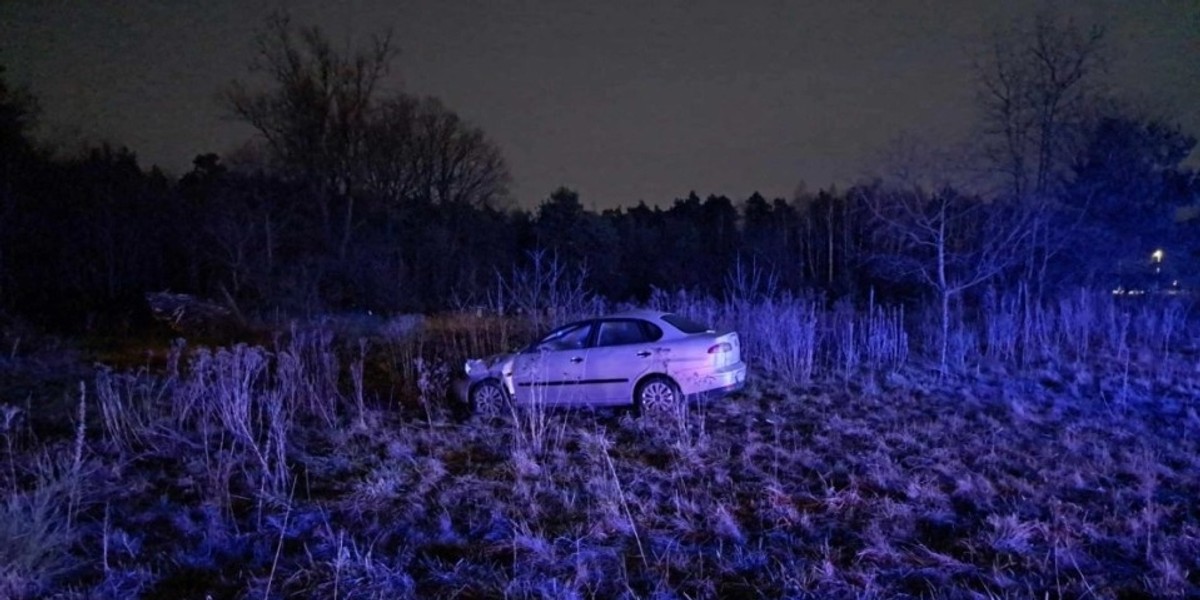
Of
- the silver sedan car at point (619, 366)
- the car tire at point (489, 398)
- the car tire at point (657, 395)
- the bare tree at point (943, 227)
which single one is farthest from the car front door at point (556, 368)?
the bare tree at point (943, 227)

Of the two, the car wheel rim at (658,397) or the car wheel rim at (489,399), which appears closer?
the car wheel rim at (658,397)

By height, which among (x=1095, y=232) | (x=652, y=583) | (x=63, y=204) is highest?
(x=63, y=204)

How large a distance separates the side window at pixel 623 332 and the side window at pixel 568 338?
0.20 m

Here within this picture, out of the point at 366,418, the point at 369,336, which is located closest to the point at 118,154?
the point at 369,336

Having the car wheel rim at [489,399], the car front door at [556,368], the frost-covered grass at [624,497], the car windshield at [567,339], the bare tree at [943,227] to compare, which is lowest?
the frost-covered grass at [624,497]

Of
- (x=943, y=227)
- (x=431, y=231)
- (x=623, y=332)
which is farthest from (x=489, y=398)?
(x=431, y=231)

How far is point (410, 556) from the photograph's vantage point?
4.91 metres

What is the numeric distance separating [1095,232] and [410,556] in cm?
2130

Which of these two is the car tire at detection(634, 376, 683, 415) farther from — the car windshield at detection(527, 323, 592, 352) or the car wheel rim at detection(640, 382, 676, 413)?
the car windshield at detection(527, 323, 592, 352)

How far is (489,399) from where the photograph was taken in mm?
9914

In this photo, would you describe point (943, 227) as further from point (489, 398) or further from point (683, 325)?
point (489, 398)

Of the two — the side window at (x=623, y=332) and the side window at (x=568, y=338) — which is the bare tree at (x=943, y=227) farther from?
the side window at (x=568, y=338)

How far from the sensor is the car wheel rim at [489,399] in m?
9.87

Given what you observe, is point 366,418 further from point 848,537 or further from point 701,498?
point 848,537
